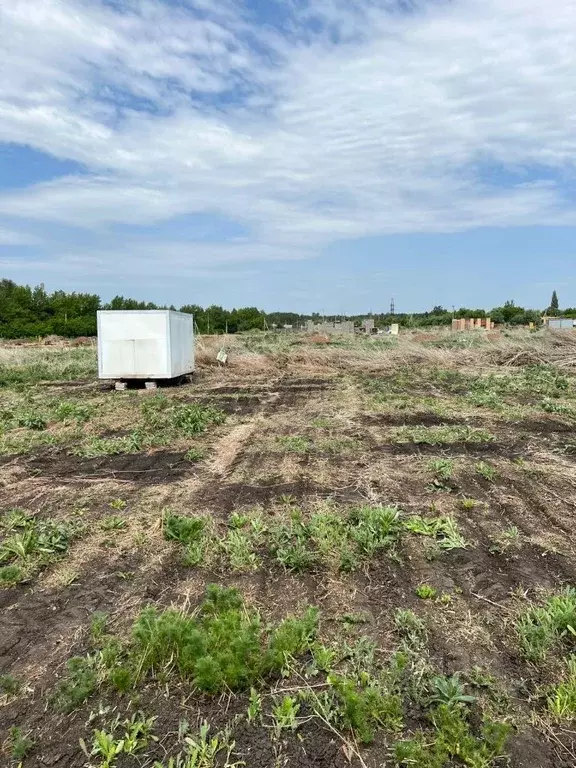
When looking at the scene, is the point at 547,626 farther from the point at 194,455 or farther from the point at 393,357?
the point at 393,357

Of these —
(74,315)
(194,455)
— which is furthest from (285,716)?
(74,315)

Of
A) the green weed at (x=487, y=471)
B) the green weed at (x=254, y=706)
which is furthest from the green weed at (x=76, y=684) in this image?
the green weed at (x=487, y=471)

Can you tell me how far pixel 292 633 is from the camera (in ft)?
A: 9.02

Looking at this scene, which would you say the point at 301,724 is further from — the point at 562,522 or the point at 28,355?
the point at 28,355

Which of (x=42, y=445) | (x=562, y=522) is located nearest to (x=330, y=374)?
(x=42, y=445)

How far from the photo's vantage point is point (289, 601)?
126 inches

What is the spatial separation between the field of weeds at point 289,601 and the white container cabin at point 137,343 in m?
5.09

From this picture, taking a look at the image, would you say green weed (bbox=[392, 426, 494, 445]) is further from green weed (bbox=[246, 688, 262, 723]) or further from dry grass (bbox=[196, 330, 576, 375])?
dry grass (bbox=[196, 330, 576, 375])

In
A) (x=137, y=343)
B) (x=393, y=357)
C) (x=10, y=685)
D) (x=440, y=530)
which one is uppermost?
(x=137, y=343)

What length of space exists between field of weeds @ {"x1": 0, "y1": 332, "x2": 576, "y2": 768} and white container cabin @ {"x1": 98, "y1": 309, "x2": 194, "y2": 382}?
5093mm

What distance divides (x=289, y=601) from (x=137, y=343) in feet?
33.9

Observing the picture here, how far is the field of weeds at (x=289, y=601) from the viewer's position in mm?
2227

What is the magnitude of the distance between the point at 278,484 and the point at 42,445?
12.9 ft

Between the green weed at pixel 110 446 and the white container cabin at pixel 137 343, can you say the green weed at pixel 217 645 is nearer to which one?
the green weed at pixel 110 446
